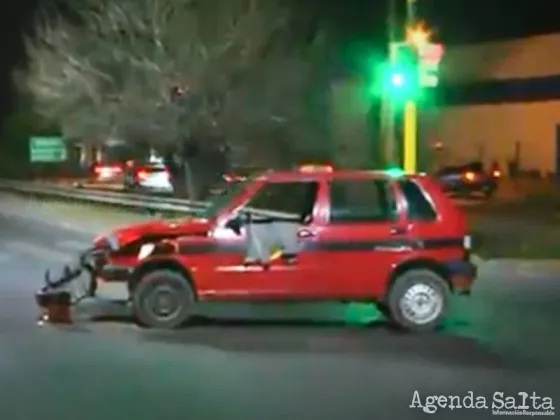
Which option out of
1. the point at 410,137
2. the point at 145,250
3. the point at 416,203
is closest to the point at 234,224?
the point at 145,250

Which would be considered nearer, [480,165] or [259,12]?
[259,12]

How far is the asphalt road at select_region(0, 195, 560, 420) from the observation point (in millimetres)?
10078

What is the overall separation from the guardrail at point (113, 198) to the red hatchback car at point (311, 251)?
14.5 meters

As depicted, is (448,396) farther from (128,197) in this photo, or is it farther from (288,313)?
(128,197)

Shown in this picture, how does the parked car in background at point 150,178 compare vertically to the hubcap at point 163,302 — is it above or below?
above

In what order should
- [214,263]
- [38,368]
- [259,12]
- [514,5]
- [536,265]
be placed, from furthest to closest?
1. [514,5]
2. [259,12]
3. [536,265]
4. [214,263]
5. [38,368]

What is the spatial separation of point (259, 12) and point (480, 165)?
634 inches

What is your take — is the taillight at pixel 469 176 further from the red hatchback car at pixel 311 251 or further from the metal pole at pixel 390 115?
the red hatchback car at pixel 311 251

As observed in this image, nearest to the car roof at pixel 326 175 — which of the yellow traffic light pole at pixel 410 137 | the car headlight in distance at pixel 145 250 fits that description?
the car headlight in distance at pixel 145 250

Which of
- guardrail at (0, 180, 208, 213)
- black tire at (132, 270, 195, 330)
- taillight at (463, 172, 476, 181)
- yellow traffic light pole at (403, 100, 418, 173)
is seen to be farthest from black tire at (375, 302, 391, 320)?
taillight at (463, 172, 476, 181)

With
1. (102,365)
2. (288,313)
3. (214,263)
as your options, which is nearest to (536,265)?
(288,313)

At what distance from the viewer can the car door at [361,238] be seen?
14.3 m

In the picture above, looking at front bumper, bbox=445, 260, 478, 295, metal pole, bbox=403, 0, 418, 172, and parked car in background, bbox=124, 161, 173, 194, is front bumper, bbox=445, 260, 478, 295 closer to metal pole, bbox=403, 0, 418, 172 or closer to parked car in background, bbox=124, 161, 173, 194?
metal pole, bbox=403, 0, 418, 172

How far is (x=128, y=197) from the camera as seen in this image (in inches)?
1597
